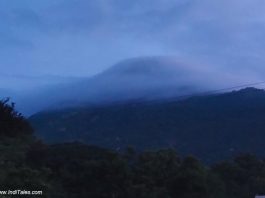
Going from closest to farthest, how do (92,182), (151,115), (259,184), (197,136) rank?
(92,182), (259,184), (197,136), (151,115)

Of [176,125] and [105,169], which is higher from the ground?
[176,125]

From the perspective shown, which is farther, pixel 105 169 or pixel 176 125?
pixel 176 125

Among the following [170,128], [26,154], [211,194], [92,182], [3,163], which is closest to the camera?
[3,163]

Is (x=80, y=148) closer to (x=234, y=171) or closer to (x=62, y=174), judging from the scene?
(x=62, y=174)

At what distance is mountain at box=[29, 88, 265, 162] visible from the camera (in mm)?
53969

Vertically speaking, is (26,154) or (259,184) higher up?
(26,154)

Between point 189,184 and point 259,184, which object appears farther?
point 259,184

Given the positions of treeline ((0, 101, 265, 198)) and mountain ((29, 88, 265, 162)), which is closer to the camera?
treeline ((0, 101, 265, 198))

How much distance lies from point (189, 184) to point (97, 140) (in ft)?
88.8

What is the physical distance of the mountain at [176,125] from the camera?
53969 mm

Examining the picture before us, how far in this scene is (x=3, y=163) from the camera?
813 inches

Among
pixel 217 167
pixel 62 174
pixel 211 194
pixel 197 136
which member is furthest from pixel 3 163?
pixel 197 136

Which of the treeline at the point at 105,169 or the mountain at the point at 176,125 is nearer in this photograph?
the treeline at the point at 105,169

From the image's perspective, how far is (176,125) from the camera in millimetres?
60031
